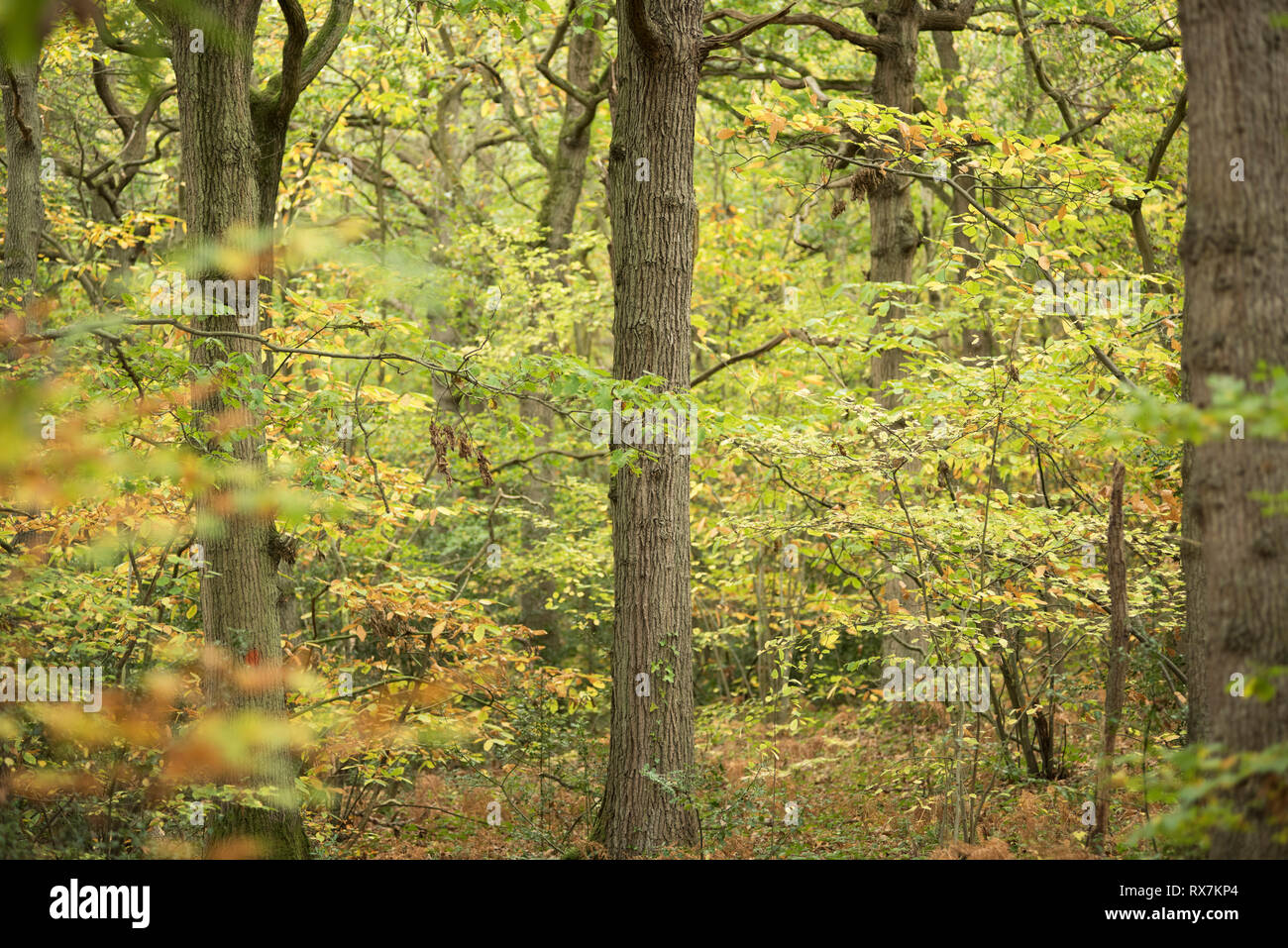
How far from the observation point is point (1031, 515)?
23.3ft

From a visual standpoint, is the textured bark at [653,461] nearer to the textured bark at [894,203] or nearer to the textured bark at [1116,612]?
the textured bark at [1116,612]

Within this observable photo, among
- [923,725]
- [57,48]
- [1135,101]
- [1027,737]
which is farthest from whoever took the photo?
[1135,101]

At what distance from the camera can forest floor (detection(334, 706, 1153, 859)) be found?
23.0 ft

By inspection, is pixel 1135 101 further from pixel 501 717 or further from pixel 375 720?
pixel 375 720

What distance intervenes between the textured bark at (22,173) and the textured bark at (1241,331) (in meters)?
9.38

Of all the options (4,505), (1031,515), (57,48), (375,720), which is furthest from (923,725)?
(57,48)

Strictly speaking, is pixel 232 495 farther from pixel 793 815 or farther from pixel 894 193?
pixel 894 193

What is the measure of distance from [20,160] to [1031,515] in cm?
921

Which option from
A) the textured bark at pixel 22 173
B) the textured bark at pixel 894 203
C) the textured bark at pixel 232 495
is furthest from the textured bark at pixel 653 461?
the textured bark at pixel 22 173

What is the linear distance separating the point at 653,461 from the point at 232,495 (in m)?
2.66

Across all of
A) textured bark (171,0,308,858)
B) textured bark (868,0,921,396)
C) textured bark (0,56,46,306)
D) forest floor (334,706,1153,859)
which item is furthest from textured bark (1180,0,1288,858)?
textured bark (0,56,46,306)

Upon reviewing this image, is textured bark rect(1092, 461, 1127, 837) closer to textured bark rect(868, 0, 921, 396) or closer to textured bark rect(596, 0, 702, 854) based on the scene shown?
textured bark rect(596, 0, 702, 854)

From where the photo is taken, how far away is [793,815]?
772cm

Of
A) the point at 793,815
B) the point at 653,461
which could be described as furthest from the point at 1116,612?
the point at 793,815
